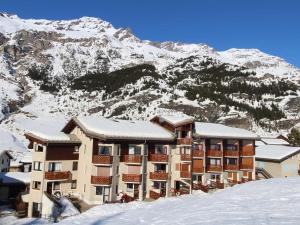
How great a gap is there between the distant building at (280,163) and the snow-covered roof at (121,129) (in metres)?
23.9

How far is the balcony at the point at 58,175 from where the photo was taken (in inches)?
1964

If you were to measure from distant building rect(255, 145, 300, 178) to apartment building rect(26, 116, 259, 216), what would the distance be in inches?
495

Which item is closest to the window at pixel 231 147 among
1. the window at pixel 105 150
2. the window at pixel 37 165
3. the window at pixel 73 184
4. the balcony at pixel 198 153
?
the balcony at pixel 198 153

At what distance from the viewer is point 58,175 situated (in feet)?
166

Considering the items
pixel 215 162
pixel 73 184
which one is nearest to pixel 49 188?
pixel 73 184

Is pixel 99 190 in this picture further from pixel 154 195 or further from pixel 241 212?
Result: pixel 241 212

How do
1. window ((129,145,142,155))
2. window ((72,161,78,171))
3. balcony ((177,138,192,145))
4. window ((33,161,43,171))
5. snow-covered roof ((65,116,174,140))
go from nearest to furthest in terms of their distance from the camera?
window ((33,161,43,171)) < snow-covered roof ((65,116,174,140)) < window ((72,161,78,171)) < window ((129,145,142,155)) < balcony ((177,138,192,145))

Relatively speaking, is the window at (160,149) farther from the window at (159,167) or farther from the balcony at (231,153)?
the balcony at (231,153)

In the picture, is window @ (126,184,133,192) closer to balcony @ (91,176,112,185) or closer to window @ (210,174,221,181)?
balcony @ (91,176,112,185)

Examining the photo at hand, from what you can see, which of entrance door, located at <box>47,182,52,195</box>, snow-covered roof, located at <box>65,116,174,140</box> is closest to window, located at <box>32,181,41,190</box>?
entrance door, located at <box>47,182,52,195</box>

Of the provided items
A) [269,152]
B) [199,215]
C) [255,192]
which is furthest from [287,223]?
[269,152]

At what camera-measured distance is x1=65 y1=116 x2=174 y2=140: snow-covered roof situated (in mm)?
51394

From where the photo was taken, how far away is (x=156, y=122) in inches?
2441

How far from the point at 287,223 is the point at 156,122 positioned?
4797 centimetres
